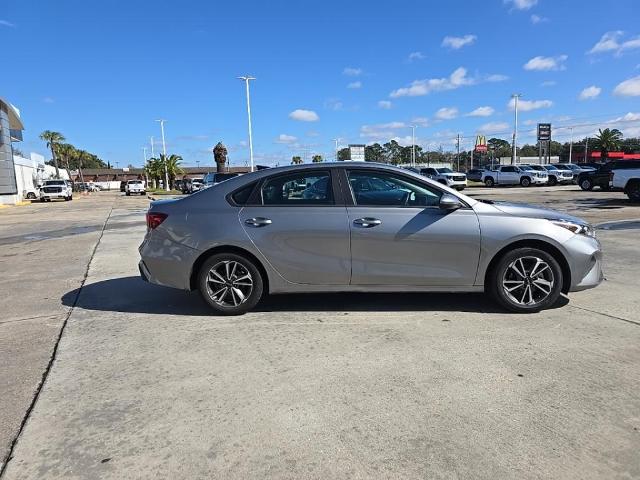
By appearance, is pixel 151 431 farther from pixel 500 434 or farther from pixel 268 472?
pixel 500 434

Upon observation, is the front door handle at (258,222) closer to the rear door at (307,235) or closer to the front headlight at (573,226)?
the rear door at (307,235)

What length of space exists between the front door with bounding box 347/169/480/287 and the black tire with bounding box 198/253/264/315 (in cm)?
102

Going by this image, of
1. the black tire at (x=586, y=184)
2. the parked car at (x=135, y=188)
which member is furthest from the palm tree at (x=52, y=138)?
the black tire at (x=586, y=184)

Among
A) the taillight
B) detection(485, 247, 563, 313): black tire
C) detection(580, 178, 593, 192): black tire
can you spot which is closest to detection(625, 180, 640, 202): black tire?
detection(580, 178, 593, 192): black tire

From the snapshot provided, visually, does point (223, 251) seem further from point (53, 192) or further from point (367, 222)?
point (53, 192)

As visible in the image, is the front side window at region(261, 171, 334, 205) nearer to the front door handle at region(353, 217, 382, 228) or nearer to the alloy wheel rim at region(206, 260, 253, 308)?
the front door handle at region(353, 217, 382, 228)

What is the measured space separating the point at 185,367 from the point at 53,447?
1.23 m

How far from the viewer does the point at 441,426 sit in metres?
3.14

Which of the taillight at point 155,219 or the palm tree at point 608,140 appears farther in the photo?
the palm tree at point 608,140

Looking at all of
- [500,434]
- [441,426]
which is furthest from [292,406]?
[500,434]

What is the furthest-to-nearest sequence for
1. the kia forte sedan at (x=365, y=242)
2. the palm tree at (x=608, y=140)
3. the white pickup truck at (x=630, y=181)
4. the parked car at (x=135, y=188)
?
the palm tree at (x=608, y=140) → the parked car at (x=135, y=188) → the white pickup truck at (x=630, y=181) → the kia forte sedan at (x=365, y=242)

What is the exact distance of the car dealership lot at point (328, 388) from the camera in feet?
9.30

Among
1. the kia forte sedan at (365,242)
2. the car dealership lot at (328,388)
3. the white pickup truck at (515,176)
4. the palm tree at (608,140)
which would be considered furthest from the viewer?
the palm tree at (608,140)

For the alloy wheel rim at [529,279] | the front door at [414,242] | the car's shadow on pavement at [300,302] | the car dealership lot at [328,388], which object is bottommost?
the car dealership lot at [328,388]
